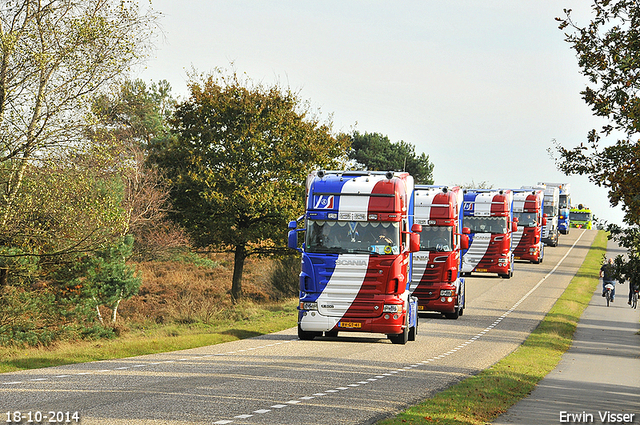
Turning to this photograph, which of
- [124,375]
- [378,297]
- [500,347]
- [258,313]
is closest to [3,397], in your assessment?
[124,375]

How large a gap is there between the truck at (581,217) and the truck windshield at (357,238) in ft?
302

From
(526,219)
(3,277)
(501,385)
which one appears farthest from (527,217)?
(501,385)

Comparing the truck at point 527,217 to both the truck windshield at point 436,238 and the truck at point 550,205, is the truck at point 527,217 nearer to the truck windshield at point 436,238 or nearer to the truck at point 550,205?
the truck at point 550,205

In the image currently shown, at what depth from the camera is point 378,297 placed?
64.2ft

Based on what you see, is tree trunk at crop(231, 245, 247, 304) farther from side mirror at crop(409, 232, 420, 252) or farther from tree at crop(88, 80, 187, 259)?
side mirror at crop(409, 232, 420, 252)

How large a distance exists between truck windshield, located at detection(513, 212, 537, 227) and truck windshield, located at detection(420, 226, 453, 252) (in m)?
24.4

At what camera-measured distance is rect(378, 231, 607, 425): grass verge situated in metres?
12.2

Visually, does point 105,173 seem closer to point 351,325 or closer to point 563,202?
point 351,325

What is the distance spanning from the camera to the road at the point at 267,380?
11367mm

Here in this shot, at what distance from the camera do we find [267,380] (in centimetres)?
1491

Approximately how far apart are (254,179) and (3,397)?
96.9ft

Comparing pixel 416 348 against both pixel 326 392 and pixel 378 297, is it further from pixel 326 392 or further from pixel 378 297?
pixel 326 392

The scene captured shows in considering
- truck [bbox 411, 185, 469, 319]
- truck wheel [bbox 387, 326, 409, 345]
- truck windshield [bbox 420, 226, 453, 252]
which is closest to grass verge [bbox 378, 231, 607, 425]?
truck wheel [bbox 387, 326, 409, 345]

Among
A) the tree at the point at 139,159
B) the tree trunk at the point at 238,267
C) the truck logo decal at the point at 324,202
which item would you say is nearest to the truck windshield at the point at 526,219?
the tree trunk at the point at 238,267
